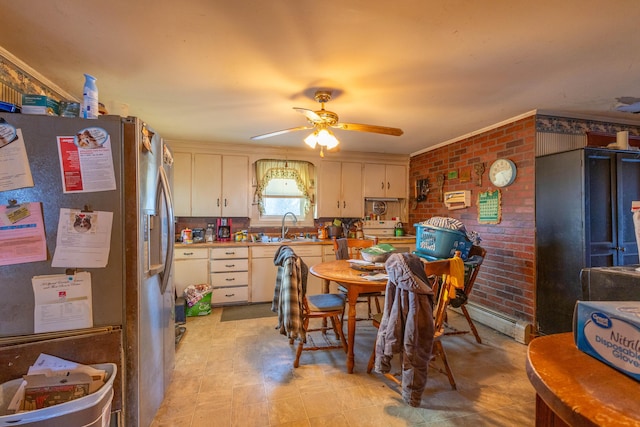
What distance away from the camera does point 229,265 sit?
373 centimetres

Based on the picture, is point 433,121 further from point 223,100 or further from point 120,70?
point 120,70

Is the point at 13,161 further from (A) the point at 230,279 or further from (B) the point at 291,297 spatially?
(A) the point at 230,279

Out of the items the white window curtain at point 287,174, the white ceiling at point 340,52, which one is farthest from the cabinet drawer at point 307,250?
the white ceiling at point 340,52

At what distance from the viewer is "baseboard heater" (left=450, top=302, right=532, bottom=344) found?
2693mm

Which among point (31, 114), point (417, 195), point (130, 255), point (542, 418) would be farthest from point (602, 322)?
point (417, 195)

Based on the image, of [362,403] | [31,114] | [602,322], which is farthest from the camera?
[362,403]

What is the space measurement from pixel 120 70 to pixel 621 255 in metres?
4.29

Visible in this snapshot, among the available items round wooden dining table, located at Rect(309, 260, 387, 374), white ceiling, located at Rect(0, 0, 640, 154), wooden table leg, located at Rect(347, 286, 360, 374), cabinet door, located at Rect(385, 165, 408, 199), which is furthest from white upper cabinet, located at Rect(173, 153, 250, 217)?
wooden table leg, located at Rect(347, 286, 360, 374)

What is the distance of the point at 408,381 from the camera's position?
1678 mm

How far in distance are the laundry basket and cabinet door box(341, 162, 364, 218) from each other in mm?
3621

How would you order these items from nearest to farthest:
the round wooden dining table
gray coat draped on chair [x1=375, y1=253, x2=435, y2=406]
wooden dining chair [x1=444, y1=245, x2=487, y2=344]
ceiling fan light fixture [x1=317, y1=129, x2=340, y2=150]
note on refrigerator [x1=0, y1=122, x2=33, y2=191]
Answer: note on refrigerator [x1=0, y1=122, x2=33, y2=191], gray coat draped on chair [x1=375, y1=253, x2=435, y2=406], the round wooden dining table, ceiling fan light fixture [x1=317, y1=129, x2=340, y2=150], wooden dining chair [x1=444, y1=245, x2=487, y2=344]

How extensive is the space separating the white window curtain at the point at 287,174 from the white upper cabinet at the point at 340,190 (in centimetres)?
20

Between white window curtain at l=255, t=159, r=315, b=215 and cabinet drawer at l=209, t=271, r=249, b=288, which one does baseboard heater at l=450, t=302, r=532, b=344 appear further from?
cabinet drawer at l=209, t=271, r=249, b=288

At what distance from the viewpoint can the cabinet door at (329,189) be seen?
4.40m
